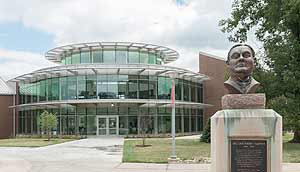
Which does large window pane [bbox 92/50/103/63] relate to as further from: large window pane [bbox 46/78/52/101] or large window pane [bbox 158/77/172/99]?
large window pane [bbox 158/77/172/99]

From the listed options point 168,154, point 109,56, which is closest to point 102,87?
point 109,56

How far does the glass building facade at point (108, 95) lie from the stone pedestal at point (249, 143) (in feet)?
106

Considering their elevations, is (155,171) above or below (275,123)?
below

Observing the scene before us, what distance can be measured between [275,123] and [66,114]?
1466 inches

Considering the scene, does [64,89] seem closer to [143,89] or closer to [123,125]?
[123,125]

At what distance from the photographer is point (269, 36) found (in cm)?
2827

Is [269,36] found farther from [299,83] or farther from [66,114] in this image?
[66,114]

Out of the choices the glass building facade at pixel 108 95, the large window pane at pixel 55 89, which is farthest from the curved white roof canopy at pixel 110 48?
the large window pane at pixel 55 89

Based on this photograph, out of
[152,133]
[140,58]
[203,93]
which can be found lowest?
[152,133]

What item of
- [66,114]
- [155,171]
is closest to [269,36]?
[155,171]

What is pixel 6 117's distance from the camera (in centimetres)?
5259

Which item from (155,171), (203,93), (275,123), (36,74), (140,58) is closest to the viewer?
(275,123)

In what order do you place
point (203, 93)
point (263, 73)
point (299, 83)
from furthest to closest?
point (203, 93) → point (263, 73) → point (299, 83)

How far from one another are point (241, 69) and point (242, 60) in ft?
0.72
